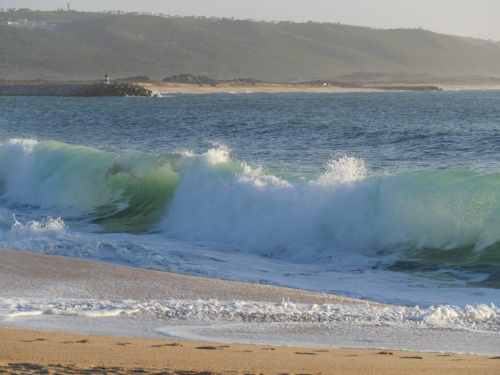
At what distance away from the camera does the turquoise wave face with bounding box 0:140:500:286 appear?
1018cm

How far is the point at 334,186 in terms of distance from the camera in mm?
12062

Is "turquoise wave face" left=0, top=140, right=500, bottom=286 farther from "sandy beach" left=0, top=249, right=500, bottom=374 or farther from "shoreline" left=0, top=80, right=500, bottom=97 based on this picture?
"shoreline" left=0, top=80, right=500, bottom=97

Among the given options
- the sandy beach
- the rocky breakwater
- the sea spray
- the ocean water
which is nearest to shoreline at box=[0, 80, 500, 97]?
the rocky breakwater

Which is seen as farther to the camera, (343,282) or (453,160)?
(453,160)

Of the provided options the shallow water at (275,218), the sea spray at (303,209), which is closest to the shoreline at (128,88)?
the shallow water at (275,218)

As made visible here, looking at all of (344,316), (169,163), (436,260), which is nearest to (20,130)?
(169,163)

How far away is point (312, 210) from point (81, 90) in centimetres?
8409

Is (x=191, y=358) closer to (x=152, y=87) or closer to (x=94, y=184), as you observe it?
(x=94, y=184)

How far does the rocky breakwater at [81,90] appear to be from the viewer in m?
90.5

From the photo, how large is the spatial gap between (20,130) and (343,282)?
30231 mm

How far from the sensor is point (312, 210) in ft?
38.3

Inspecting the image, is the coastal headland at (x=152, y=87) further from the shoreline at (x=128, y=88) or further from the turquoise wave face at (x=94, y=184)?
the turquoise wave face at (x=94, y=184)

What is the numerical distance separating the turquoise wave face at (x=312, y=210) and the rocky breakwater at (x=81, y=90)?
7648 cm

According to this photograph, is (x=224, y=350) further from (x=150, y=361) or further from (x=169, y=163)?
(x=169, y=163)
